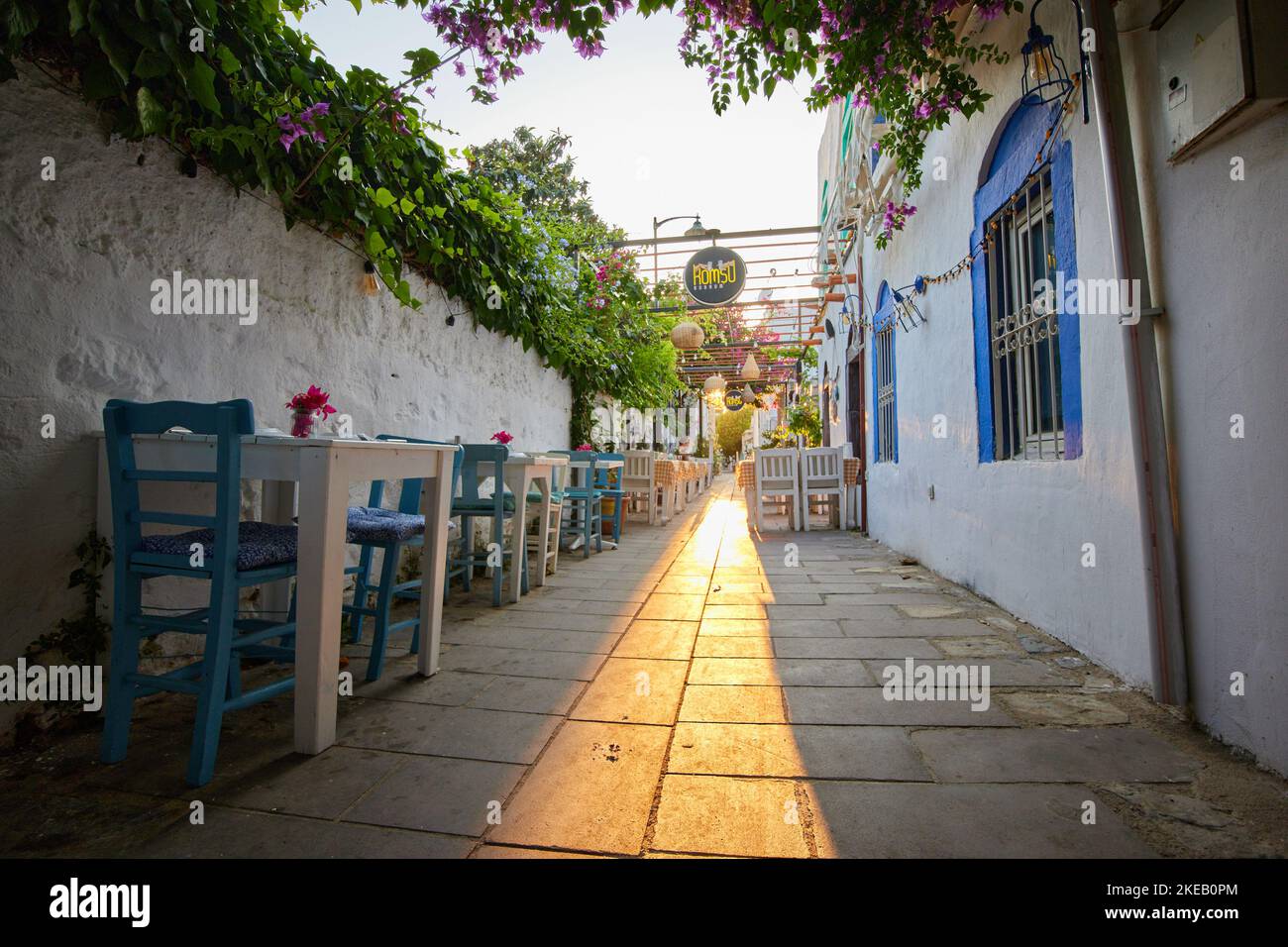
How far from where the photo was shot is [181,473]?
1.58 meters

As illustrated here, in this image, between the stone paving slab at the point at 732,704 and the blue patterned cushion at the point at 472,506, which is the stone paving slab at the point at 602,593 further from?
the stone paving slab at the point at 732,704

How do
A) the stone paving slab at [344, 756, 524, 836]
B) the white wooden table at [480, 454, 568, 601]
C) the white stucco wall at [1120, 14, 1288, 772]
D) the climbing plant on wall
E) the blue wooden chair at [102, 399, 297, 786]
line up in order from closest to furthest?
the stone paving slab at [344, 756, 524, 836], the white stucco wall at [1120, 14, 1288, 772], the blue wooden chair at [102, 399, 297, 786], the climbing plant on wall, the white wooden table at [480, 454, 568, 601]

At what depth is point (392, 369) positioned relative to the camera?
3.79m

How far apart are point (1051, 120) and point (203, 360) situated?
136 inches

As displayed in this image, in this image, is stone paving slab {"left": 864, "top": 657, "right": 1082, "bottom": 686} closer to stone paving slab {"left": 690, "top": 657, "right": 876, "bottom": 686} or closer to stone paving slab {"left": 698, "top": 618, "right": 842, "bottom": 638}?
stone paving slab {"left": 690, "top": 657, "right": 876, "bottom": 686}

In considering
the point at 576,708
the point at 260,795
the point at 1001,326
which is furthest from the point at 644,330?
the point at 260,795

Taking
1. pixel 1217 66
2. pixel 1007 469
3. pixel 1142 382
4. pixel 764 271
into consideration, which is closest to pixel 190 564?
pixel 1142 382

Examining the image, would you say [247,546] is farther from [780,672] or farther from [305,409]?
[780,672]

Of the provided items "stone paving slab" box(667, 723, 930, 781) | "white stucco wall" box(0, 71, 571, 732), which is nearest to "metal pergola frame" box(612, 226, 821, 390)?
"white stucco wall" box(0, 71, 571, 732)

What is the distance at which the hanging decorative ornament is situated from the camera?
913 cm

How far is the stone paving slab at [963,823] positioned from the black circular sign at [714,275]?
22.6 ft

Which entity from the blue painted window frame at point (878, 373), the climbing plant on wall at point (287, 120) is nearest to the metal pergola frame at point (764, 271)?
the blue painted window frame at point (878, 373)

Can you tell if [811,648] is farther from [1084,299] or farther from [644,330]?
[644,330]

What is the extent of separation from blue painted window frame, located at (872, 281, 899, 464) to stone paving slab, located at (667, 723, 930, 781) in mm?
4018
